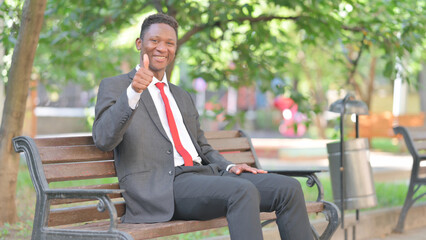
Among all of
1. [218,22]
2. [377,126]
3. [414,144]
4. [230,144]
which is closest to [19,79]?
[230,144]

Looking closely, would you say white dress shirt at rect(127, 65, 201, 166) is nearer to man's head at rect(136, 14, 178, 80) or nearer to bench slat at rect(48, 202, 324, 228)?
man's head at rect(136, 14, 178, 80)

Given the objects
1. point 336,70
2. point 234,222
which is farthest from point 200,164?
point 336,70

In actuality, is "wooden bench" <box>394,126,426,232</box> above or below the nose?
below

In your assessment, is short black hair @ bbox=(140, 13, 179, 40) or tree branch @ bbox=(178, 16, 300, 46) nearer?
short black hair @ bbox=(140, 13, 179, 40)

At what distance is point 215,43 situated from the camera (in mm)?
8039

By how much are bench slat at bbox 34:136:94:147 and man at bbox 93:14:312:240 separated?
27cm

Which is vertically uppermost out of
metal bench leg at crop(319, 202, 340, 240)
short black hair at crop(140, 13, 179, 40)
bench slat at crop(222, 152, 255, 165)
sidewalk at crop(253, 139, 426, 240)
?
short black hair at crop(140, 13, 179, 40)

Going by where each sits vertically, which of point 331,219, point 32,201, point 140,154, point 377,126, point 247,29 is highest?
point 247,29

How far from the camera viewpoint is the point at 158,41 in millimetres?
4016

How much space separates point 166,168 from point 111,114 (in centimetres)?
50

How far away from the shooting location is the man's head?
157 inches

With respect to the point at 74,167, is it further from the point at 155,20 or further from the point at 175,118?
the point at 155,20

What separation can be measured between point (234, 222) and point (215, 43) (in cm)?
482

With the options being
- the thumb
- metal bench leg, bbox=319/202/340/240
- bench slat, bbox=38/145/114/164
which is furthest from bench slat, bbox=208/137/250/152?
the thumb
